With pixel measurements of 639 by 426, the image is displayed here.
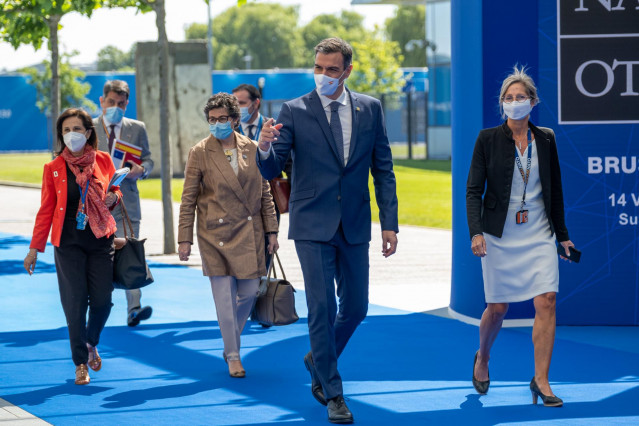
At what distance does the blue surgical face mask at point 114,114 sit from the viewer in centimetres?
Answer: 953

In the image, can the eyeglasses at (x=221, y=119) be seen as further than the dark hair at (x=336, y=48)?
Yes

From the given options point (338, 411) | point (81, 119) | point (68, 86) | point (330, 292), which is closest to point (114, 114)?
point (81, 119)

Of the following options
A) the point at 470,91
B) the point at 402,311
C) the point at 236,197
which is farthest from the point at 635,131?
the point at 236,197

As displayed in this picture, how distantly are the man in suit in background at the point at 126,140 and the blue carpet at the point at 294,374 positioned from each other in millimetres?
212

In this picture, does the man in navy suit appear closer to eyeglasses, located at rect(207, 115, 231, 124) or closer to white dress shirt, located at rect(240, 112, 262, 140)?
eyeglasses, located at rect(207, 115, 231, 124)

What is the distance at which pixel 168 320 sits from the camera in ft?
32.8

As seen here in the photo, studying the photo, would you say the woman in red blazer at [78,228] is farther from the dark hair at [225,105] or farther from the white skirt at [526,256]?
the white skirt at [526,256]

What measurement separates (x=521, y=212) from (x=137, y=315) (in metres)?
4.10

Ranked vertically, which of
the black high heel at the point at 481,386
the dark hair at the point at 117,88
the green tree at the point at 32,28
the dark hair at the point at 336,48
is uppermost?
the green tree at the point at 32,28

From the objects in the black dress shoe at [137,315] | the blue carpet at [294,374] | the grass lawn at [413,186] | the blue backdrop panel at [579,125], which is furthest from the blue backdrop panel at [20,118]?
the blue backdrop panel at [579,125]

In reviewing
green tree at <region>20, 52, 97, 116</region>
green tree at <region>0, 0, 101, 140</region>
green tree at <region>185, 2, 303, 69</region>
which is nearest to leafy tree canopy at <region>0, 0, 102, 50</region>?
green tree at <region>0, 0, 101, 140</region>

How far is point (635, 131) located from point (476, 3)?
1.62 m

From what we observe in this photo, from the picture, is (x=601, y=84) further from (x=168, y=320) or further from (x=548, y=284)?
(x=168, y=320)

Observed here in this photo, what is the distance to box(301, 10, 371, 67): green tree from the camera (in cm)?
12938
